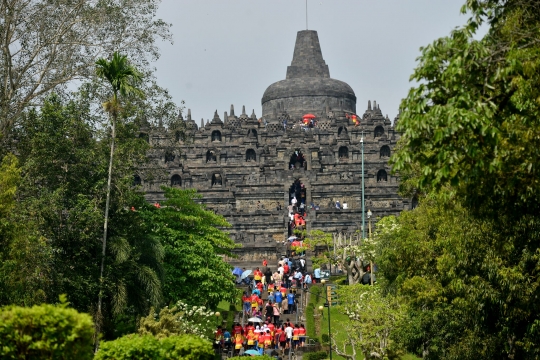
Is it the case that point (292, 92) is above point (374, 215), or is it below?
above

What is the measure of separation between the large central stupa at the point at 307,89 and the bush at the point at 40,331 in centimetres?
7317

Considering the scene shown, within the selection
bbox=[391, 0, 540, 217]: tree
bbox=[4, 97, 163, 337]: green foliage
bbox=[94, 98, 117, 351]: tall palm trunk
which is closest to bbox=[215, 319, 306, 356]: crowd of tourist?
bbox=[4, 97, 163, 337]: green foliage

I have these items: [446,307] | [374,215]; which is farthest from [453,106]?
[374,215]

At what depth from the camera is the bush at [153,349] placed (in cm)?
1936

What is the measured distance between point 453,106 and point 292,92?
7377 cm

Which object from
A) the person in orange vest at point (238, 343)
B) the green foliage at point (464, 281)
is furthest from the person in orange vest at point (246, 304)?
the green foliage at point (464, 281)

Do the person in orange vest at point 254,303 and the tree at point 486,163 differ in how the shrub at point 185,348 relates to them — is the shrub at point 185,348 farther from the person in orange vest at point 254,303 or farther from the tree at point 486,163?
the person in orange vest at point 254,303

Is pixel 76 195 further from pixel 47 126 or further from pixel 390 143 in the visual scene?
pixel 390 143

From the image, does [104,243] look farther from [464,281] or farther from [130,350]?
[464,281]

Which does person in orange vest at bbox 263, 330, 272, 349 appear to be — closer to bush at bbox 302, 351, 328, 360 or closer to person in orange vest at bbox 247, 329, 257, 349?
Answer: person in orange vest at bbox 247, 329, 257, 349

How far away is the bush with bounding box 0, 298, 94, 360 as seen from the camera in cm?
1427

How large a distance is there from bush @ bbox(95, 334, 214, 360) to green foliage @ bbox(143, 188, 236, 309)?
15017mm

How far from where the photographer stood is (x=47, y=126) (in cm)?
2983

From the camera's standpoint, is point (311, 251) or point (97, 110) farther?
point (311, 251)
